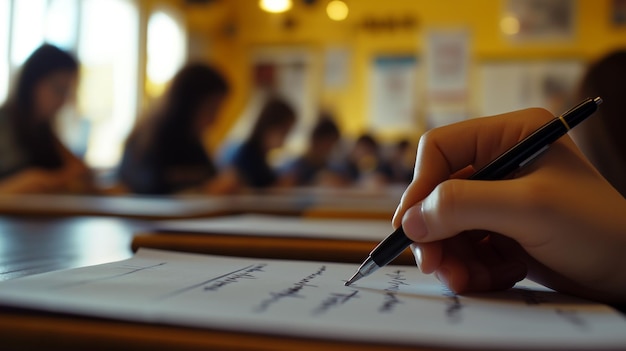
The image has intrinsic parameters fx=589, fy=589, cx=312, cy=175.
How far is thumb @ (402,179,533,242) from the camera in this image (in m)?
0.28

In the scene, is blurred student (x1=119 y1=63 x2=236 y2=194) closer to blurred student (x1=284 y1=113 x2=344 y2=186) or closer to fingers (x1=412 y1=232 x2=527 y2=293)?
blurred student (x1=284 y1=113 x2=344 y2=186)

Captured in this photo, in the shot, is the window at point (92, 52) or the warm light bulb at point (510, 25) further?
the warm light bulb at point (510, 25)

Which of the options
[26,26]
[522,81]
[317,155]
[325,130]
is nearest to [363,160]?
[317,155]

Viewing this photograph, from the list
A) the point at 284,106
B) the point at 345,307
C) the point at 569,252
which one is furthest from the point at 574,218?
the point at 284,106

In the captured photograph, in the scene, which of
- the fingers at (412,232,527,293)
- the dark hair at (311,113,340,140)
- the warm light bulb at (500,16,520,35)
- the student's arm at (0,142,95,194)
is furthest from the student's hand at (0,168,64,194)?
the warm light bulb at (500,16,520,35)

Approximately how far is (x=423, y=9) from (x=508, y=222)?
492 cm

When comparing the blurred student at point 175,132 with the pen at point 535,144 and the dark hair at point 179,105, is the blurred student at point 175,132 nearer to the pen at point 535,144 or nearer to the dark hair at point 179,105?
the dark hair at point 179,105

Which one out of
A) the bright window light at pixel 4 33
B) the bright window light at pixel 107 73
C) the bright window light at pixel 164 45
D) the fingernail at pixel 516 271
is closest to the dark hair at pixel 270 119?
the bright window light at pixel 107 73

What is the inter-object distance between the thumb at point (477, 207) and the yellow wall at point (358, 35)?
478cm

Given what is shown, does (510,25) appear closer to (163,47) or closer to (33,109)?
(163,47)

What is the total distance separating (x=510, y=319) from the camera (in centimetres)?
24

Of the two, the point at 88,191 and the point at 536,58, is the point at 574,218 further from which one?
the point at 536,58

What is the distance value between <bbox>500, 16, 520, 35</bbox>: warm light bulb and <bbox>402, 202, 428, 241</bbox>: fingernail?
4.85 metres

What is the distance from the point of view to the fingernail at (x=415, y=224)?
0.30 meters
